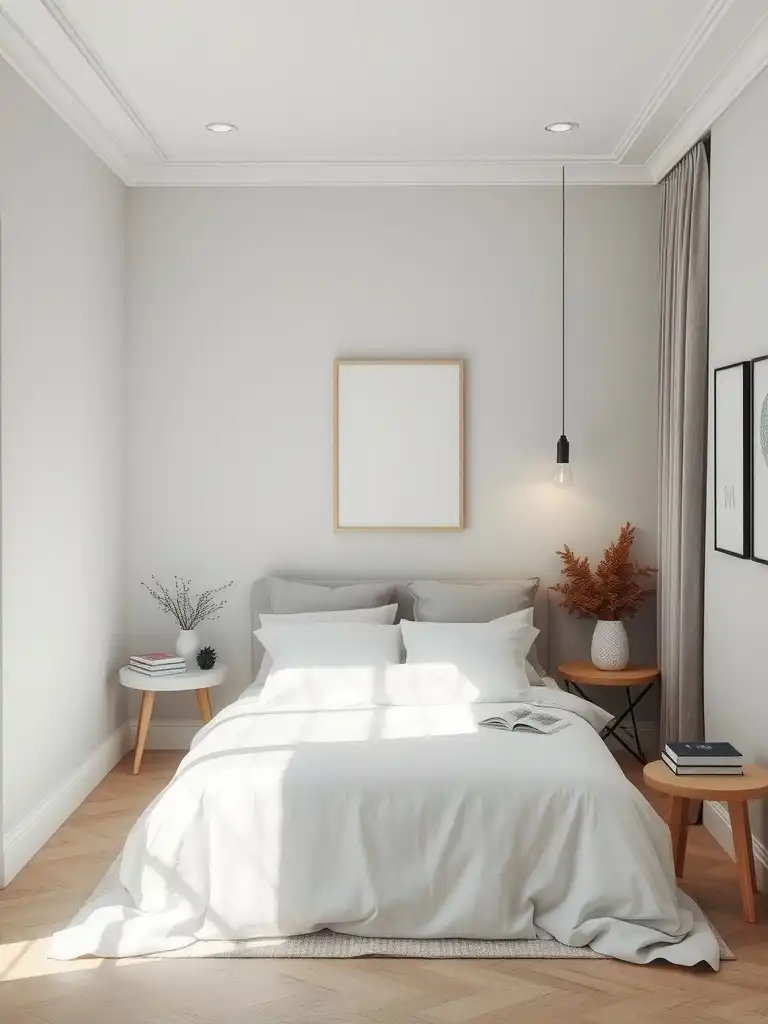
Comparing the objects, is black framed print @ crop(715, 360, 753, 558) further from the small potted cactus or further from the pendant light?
the small potted cactus

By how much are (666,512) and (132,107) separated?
292 cm

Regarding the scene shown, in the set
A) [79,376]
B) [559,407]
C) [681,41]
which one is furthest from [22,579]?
[681,41]

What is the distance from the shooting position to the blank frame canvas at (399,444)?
5133mm

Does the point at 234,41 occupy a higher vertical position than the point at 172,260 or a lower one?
higher

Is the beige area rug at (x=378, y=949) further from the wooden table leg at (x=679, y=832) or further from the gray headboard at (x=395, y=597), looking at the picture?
the gray headboard at (x=395, y=597)

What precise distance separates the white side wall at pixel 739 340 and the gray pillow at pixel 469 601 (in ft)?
3.09

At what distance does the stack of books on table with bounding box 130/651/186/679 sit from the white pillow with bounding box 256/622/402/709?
1.51 feet

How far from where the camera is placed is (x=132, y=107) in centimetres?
429

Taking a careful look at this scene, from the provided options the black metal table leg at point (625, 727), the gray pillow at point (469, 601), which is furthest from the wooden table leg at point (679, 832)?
the gray pillow at point (469, 601)

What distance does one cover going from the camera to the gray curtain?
14.3 feet

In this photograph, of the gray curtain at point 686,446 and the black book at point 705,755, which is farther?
the gray curtain at point 686,446

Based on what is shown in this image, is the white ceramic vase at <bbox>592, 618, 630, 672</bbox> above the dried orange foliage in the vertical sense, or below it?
below

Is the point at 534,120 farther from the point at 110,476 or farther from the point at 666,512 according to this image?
the point at 110,476

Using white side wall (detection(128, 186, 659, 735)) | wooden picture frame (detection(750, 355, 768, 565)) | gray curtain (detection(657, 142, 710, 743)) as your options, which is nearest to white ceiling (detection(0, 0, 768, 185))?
white side wall (detection(128, 186, 659, 735))
